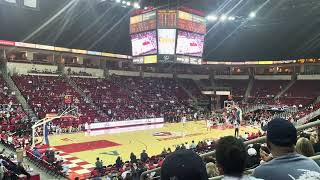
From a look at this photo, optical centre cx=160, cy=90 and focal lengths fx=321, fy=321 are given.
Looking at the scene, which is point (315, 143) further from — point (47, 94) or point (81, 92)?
point (81, 92)

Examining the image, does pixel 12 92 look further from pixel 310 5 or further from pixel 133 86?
pixel 310 5

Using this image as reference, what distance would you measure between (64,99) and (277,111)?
27.8m

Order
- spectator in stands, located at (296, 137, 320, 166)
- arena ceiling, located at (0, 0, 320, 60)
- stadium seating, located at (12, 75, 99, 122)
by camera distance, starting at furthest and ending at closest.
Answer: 1. arena ceiling, located at (0, 0, 320, 60)
2. stadium seating, located at (12, 75, 99, 122)
3. spectator in stands, located at (296, 137, 320, 166)

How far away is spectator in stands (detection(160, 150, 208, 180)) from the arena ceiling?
30833mm

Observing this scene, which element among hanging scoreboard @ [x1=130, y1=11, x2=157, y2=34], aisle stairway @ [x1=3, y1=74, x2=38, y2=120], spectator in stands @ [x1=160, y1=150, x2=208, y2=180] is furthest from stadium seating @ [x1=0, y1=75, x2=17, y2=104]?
spectator in stands @ [x1=160, y1=150, x2=208, y2=180]

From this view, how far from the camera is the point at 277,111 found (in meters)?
A: 43.6

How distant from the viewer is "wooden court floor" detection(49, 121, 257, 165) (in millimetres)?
22000

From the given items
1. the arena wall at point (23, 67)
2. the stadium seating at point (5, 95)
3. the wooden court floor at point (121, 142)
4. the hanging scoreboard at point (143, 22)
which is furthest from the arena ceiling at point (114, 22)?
the wooden court floor at point (121, 142)

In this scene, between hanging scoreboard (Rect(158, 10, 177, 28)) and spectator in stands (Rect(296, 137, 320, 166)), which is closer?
spectator in stands (Rect(296, 137, 320, 166))

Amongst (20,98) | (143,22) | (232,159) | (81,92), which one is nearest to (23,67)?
(20,98)

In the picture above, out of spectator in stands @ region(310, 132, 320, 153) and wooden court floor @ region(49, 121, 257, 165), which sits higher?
spectator in stands @ region(310, 132, 320, 153)

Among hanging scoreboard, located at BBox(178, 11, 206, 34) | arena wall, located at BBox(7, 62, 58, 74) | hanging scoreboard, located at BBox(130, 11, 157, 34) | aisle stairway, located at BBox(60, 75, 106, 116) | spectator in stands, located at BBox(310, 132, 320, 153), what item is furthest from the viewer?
aisle stairway, located at BBox(60, 75, 106, 116)

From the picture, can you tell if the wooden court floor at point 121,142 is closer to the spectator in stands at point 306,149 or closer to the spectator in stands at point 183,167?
the spectator in stands at point 306,149

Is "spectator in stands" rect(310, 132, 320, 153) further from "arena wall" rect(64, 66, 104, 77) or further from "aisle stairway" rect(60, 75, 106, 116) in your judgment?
"arena wall" rect(64, 66, 104, 77)
